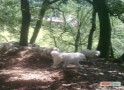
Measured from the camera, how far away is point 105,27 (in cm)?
1229

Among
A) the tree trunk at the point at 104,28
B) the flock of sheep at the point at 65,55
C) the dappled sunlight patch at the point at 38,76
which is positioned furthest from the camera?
the tree trunk at the point at 104,28

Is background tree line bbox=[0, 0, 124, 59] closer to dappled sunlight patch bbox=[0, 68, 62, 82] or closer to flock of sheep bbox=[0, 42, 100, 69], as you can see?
flock of sheep bbox=[0, 42, 100, 69]

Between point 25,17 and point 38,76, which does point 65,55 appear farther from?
point 25,17

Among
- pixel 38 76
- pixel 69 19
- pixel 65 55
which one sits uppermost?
pixel 69 19

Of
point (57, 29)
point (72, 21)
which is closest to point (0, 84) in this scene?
point (57, 29)

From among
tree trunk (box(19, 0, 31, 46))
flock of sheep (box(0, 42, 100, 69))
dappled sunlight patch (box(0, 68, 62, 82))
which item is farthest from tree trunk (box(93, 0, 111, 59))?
dappled sunlight patch (box(0, 68, 62, 82))

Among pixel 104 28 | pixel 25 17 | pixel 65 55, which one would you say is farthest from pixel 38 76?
pixel 104 28

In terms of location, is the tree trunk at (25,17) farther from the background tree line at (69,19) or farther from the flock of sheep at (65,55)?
the flock of sheep at (65,55)

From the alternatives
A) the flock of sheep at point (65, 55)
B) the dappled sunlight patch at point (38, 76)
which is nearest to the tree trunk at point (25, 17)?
the flock of sheep at point (65, 55)

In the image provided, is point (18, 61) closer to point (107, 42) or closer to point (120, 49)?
point (107, 42)

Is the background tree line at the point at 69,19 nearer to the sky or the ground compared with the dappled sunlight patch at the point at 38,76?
nearer to the sky

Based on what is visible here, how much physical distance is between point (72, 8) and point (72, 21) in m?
1.69

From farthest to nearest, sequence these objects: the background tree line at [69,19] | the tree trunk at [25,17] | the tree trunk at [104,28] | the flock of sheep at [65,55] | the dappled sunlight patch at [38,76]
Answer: the tree trunk at [104,28]
the background tree line at [69,19]
the tree trunk at [25,17]
the flock of sheep at [65,55]
the dappled sunlight patch at [38,76]

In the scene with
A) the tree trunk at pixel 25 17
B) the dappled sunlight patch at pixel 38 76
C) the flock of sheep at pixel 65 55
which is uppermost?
the tree trunk at pixel 25 17
